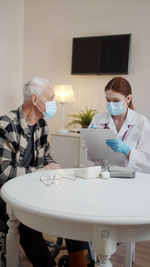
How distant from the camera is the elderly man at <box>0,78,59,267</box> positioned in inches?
53.4

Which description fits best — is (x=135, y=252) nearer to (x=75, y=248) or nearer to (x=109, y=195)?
(x=75, y=248)

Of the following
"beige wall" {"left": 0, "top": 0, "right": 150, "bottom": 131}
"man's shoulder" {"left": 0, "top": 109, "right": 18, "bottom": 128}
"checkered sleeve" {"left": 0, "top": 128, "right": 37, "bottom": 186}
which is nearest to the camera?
"checkered sleeve" {"left": 0, "top": 128, "right": 37, "bottom": 186}

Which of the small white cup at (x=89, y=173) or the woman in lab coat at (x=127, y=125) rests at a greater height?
the woman in lab coat at (x=127, y=125)

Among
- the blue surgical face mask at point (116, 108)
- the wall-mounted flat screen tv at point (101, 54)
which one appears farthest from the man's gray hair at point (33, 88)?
the wall-mounted flat screen tv at point (101, 54)

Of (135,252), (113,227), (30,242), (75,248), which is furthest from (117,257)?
(113,227)

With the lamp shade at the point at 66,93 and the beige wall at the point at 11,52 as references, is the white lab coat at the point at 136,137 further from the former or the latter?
the beige wall at the point at 11,52

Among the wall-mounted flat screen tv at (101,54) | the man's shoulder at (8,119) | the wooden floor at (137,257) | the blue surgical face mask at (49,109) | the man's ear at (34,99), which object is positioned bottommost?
the wooden floor at (137,257)

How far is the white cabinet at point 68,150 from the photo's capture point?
2951 millimetres

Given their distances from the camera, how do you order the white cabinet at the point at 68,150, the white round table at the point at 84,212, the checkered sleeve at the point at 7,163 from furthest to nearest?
1. the white cabinet at the point at 68,150
2. the checkered sleeve at the point at 7,163
3. the white round table at the point at 84,212

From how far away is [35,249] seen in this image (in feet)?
4.41

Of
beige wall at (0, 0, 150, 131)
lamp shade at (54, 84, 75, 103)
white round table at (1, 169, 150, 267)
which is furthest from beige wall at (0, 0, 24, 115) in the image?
white round table at (1, 169, 150, 267)

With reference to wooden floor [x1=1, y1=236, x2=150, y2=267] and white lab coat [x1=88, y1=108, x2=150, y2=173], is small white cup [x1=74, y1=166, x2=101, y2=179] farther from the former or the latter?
wooden floor [x1=1, y1=236, x2=150, y2=267]

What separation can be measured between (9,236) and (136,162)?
0.93 m

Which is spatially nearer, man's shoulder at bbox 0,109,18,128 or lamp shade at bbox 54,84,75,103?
man's shoulder at bbox 0,109,18,128
